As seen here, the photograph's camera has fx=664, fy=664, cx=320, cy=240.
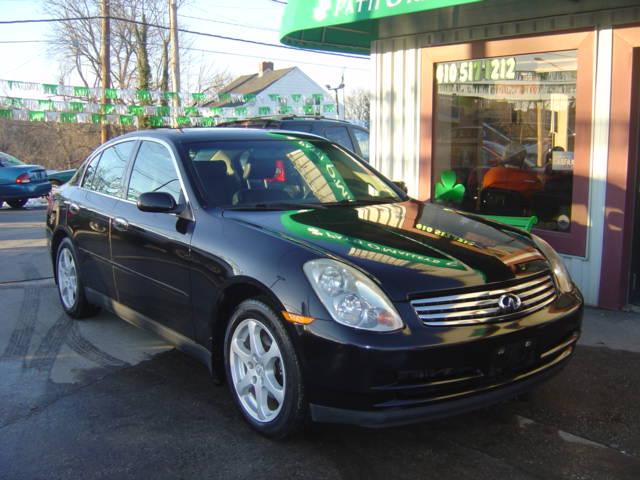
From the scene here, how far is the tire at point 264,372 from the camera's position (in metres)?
3.24

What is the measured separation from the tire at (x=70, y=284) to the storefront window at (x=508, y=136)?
152 inches

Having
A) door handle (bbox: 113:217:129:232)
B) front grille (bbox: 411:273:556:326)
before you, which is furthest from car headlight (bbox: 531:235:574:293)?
door handle (bbox: 113:217:129:232)

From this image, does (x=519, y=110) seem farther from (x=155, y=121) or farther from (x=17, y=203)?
(x=155, y=121)

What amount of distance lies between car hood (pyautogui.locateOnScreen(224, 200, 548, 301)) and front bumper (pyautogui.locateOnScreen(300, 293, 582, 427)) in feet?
0.80

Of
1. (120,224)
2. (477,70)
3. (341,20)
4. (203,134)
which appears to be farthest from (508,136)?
(120,224)

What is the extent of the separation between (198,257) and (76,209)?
2242 millimetres

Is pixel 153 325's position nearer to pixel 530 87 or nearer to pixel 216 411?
pixel 216 411

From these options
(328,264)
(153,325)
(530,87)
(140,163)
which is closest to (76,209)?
(140,163)

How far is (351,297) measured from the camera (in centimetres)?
311

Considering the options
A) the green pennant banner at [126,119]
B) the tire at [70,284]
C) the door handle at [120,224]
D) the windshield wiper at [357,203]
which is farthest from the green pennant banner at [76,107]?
the windshield wiper at [357,203]

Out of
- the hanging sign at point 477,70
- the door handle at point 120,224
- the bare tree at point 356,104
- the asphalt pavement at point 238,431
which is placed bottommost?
the asphalt pavement at point 238,431

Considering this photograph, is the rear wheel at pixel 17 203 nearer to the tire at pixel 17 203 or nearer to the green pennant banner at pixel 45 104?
the tire at pixel 17 203

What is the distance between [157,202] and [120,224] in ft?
2.75

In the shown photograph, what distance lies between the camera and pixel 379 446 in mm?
3461
